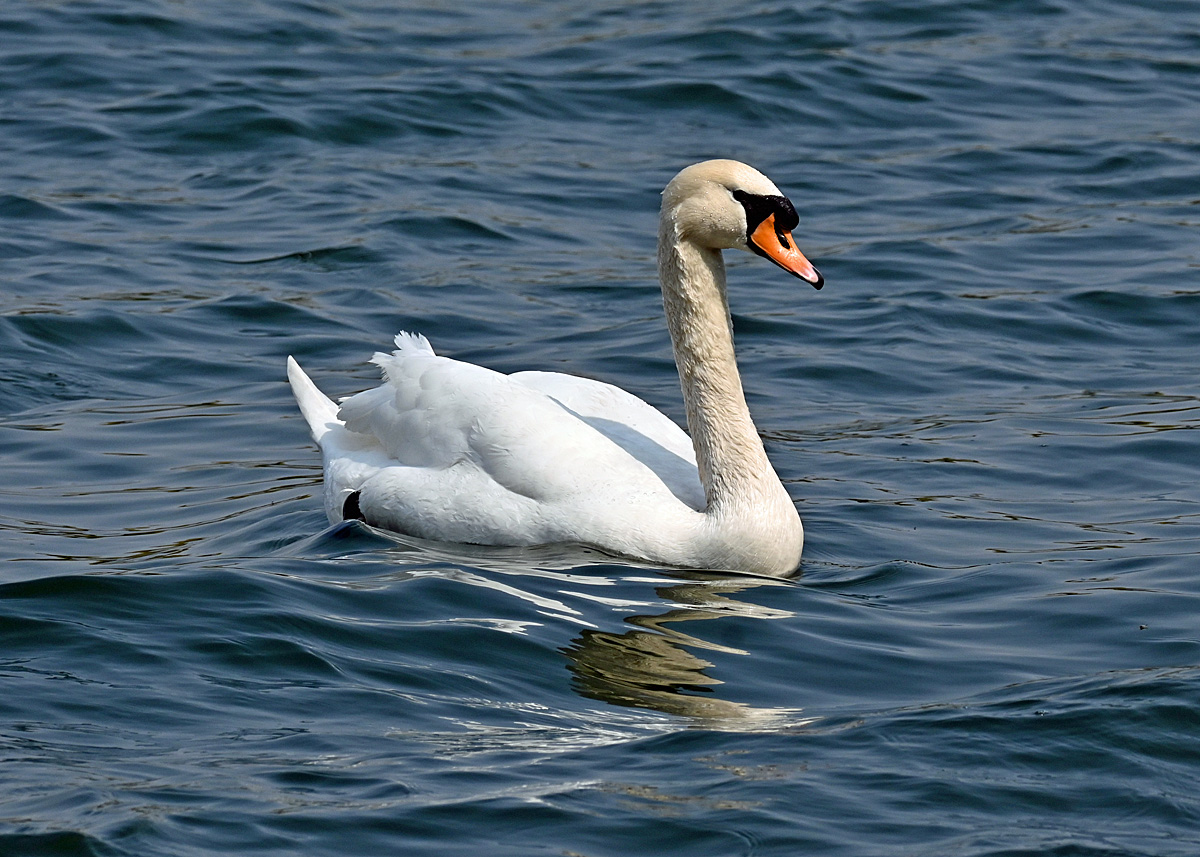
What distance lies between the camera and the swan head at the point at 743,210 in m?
7.20

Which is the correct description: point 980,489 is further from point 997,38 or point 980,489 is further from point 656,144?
point 997,38

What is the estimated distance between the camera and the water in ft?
16.8

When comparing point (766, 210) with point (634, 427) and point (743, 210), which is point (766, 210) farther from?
point (634, 427)

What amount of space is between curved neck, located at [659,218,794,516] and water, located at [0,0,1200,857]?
0.41 metres

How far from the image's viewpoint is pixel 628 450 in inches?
298

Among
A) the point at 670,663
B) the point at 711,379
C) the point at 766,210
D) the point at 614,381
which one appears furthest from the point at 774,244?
the point at 614,381

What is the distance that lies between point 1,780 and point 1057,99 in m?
12.6

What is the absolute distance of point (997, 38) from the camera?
17.6m

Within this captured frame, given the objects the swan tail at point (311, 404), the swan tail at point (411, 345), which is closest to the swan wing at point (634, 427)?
the swan tail at point (411, 345)

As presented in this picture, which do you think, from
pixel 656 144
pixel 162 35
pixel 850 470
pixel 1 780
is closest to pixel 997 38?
pixel 656 144

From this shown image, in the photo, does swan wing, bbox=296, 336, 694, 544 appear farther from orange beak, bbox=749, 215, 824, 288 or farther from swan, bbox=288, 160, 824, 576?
orange beak, bbox=749, 215, 824, 288

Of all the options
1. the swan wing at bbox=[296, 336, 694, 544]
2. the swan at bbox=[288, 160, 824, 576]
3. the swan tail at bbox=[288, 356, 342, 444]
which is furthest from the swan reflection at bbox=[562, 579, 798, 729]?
the swan tail at bbox=[288, 356, 342, 444]

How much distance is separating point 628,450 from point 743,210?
105 centimetres

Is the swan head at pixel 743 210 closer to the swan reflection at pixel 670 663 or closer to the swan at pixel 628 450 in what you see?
the swan at pixel 628 450
